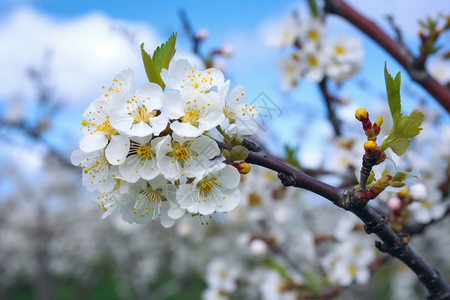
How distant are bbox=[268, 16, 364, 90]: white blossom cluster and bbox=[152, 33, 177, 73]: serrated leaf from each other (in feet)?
4.98

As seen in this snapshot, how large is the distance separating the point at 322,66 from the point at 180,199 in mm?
1680

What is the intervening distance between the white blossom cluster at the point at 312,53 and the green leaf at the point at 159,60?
1.52 m

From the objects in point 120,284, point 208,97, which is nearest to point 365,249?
point 208,97

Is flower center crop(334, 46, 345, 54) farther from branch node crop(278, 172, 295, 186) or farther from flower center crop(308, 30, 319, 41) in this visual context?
Result: branch node crop(278, 172, 295, 186)

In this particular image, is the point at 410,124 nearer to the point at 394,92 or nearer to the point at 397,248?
the point at 394,92

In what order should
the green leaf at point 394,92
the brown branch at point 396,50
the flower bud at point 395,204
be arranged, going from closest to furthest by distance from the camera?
the green leaf at point 394,92 < the flower bud at point 395,204 < the brown branch at point 396,50

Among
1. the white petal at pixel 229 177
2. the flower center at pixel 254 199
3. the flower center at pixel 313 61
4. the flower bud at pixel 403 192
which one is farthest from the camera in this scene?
the flower center at pixel 254 199

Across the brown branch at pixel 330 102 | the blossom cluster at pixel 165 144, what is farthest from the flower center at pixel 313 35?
the blossom cluster at pixel 165 144

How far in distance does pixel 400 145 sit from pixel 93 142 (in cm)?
64

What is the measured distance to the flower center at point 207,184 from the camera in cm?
89

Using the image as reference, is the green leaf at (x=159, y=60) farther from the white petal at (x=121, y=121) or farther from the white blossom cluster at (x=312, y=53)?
the white blossom cluster at (x=312, y=53)

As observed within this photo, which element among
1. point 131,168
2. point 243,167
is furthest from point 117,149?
point 243,167

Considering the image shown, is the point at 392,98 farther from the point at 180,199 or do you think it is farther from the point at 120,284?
the point at 120,284

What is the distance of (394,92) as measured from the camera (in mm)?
775
